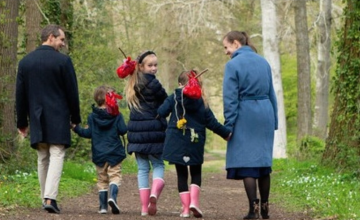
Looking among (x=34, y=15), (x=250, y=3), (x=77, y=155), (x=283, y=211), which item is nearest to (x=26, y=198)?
(x=283, y=211)

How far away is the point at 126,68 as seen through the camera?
1034 cm

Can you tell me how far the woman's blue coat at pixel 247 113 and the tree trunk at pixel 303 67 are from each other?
62.8 ft

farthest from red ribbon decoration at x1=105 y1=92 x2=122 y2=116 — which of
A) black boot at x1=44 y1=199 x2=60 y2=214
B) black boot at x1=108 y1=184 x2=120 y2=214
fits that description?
black boot at x1=44 y1=199 x2=60 y2=214

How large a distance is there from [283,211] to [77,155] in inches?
426

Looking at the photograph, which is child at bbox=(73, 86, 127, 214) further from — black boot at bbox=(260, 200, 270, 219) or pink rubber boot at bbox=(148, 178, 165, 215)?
black boot at bbox=(260, 200, 270, 219)

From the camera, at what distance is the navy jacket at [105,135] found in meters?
10.6

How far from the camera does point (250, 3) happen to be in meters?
35.4

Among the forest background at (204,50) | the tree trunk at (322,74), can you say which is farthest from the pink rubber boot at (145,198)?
the tree trunk at (322,74)

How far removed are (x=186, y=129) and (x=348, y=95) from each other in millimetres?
5484

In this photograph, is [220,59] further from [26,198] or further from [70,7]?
[26,198]

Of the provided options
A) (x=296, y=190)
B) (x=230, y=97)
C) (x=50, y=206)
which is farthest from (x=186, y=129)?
(x=296, y=190)

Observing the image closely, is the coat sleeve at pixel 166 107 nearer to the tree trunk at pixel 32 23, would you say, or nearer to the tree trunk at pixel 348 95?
the tree trunk at pixel 348 95

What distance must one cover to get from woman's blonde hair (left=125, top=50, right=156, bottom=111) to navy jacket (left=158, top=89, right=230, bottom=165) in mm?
380

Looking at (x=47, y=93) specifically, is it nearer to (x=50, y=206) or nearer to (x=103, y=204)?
(x=50, y=206)
